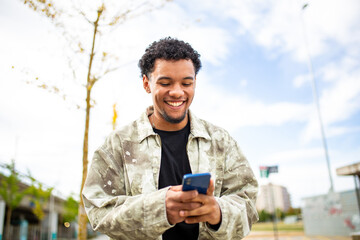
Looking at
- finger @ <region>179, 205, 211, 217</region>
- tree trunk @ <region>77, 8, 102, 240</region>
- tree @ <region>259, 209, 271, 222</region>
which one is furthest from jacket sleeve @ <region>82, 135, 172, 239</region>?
tree @ <region>259, 209, 271, 222</region>

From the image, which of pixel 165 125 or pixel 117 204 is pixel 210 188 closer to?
pixel 117 204

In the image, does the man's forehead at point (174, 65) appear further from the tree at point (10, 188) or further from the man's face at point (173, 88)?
the tree at point (10, 188)

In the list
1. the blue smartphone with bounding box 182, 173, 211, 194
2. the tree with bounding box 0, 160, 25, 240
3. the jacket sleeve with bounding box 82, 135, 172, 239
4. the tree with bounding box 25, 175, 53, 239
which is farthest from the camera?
the tree with bounding box 25, 175, 53, 239

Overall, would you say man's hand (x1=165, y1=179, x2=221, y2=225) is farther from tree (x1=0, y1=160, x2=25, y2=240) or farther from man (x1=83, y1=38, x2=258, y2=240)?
tree (x1=0, y1=160, x2=25, y2=240)

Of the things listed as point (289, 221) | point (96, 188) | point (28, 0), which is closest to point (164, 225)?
point (96, 188)

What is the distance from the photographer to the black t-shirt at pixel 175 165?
1.86 m

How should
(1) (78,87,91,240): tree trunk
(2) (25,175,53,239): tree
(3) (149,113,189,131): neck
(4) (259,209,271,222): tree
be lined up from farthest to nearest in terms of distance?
(4) (259,209,271,222): tree < (2) (25,175,53,239): tree < (1) (78,87,91,240): tree trunk < (3) (149,113,189,131): neck

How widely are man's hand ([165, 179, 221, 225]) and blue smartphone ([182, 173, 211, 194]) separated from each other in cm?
3

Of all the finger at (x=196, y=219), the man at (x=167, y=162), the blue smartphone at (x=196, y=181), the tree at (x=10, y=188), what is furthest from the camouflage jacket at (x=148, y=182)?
the tree at (x=10, y=188)

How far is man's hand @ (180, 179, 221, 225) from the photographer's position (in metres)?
1.45

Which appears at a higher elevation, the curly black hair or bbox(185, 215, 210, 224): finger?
the curly black hair

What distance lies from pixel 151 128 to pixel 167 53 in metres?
0.53

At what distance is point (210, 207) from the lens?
1489 mm

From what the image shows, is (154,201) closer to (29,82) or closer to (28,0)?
(29,82)
